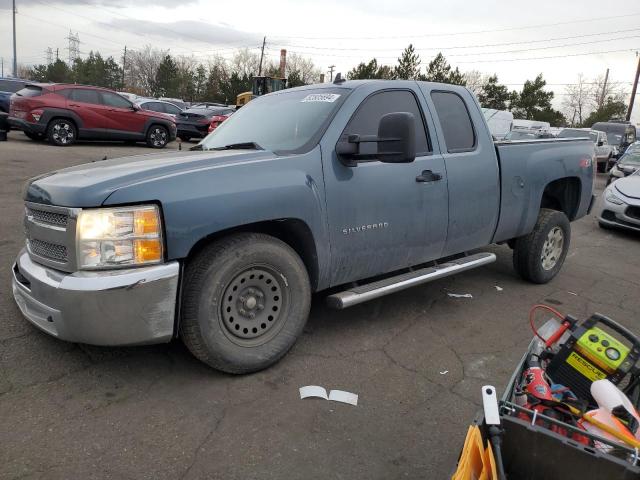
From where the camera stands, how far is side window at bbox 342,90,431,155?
356 cm

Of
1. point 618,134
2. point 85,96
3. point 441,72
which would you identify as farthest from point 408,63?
point 85,96

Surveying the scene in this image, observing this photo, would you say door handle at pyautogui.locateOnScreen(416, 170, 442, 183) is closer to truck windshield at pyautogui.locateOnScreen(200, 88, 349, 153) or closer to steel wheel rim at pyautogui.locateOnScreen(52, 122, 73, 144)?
truck windshield at pyautogui.locateOnScreen(200, 88, 349, 153)

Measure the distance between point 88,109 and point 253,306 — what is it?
514 inches

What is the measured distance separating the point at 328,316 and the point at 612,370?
7.54 feet

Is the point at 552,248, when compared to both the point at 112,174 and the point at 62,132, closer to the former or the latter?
the point at 112,174

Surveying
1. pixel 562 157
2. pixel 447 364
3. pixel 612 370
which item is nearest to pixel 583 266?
pixel 562 157

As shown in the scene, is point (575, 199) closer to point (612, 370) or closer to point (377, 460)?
point (612, 370)

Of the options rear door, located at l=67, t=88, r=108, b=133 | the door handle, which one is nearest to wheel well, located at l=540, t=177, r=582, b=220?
the door handle

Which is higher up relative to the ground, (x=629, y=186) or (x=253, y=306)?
(x=629, y=186)

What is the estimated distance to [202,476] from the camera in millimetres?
2293

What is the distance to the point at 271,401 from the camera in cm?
291

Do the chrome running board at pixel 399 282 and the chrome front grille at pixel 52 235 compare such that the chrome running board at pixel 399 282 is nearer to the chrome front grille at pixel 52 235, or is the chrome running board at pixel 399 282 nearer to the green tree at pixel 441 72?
the chrome front grille at pixel 52 235

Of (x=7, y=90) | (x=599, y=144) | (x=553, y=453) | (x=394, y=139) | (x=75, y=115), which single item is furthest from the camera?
(x=599, y=144)

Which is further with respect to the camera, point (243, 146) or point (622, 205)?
point (622, 205)
